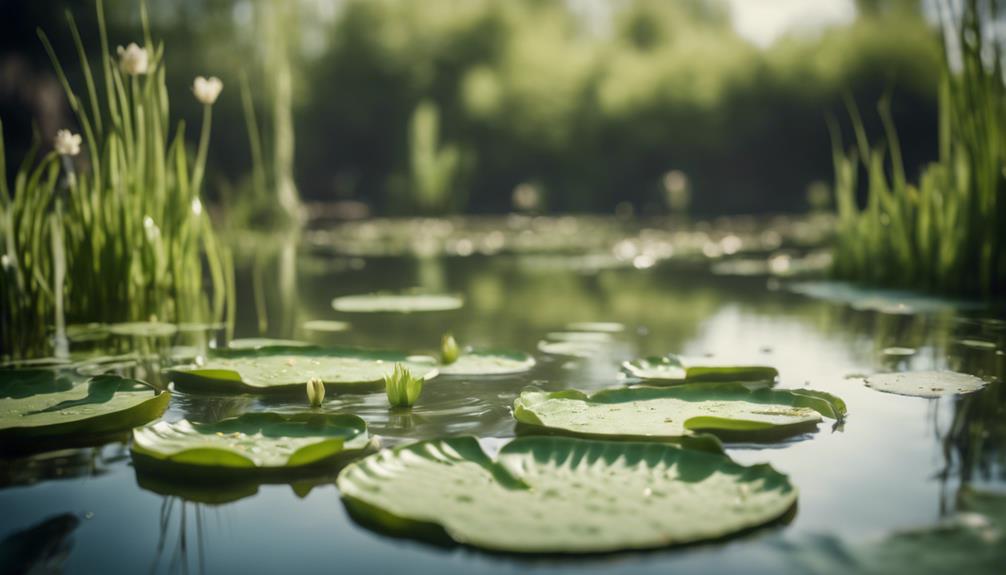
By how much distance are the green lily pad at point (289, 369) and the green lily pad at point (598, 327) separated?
98cm

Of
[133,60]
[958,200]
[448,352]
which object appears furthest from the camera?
[958,200]

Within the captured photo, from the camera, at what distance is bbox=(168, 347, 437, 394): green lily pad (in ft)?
7.27

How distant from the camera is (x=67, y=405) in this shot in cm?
190

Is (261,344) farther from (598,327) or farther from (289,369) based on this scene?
(598,327)

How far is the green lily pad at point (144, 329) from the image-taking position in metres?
2.83

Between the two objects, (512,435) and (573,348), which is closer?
(512,435)

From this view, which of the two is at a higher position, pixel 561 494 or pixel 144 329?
pixel 144 329

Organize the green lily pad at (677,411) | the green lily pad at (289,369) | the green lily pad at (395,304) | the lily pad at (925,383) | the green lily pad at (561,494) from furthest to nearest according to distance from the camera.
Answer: the green lily pad at (395,304) → the green lily pad at (289,369) → the lily pad at (925,383) → the green lily pad at (677,411) → the green lily pad at (561,494)

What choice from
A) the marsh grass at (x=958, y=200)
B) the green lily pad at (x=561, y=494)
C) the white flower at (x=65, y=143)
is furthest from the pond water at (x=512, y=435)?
the white flower at (x=65, y=143)

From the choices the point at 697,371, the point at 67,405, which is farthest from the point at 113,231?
the point at 697,371

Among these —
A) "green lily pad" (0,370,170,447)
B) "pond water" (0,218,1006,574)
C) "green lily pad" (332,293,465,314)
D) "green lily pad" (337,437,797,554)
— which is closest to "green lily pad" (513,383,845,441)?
"pond water" (0,218,1006,574)

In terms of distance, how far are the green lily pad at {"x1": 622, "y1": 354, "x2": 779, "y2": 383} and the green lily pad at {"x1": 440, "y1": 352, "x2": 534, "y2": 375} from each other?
316mm

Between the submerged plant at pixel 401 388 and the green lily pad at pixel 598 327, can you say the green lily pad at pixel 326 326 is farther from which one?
the submerged plant at pixel 401 388

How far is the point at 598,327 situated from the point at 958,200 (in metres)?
1.58
